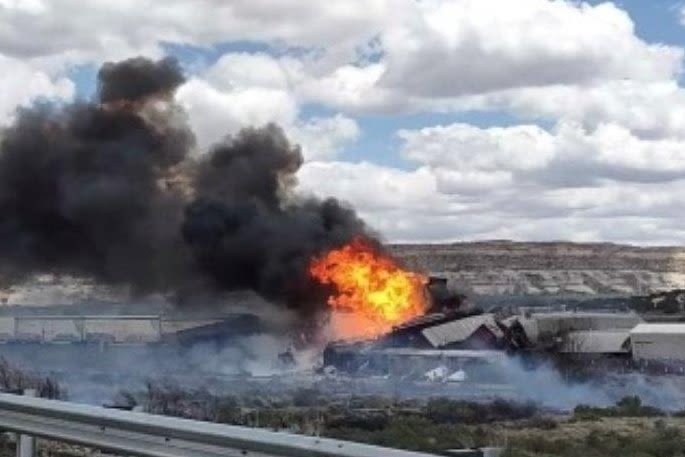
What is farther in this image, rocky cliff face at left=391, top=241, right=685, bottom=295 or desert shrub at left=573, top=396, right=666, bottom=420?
rocky cliff face at left=391, top=241, right=685, bottom=295

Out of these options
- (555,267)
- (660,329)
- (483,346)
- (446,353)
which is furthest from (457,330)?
(555,267)

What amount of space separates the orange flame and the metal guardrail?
54265mm

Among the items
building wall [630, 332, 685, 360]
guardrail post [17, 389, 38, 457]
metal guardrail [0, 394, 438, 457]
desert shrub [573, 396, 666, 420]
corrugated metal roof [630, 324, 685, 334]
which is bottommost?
desert shrub [573, 396, 666, 420]

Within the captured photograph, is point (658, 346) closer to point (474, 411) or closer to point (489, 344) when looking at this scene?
point (489, 344)

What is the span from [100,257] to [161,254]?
345 centimetres

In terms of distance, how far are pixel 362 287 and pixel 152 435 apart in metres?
56.0

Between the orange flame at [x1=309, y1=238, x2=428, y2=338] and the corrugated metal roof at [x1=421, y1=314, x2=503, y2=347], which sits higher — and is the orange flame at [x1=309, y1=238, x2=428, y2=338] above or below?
above

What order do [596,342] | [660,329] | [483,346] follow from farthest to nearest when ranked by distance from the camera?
[596,342] → [660,329] → [483,346]

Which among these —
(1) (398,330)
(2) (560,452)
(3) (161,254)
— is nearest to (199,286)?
(3) (161,254)

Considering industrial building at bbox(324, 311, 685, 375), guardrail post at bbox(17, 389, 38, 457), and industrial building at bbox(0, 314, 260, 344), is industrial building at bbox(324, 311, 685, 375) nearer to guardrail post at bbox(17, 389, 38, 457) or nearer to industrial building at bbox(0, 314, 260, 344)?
industrial building at bbox(0, 314, 260, 344)

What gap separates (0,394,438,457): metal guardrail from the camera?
6.18 metres

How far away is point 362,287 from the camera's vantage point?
6338 centimetres

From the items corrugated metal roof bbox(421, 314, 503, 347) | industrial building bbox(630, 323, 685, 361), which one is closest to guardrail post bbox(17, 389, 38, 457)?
corrugated metal roof bbox(421, 314, 503, 347)

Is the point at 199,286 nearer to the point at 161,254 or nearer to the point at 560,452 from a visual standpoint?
the point at 161,254
